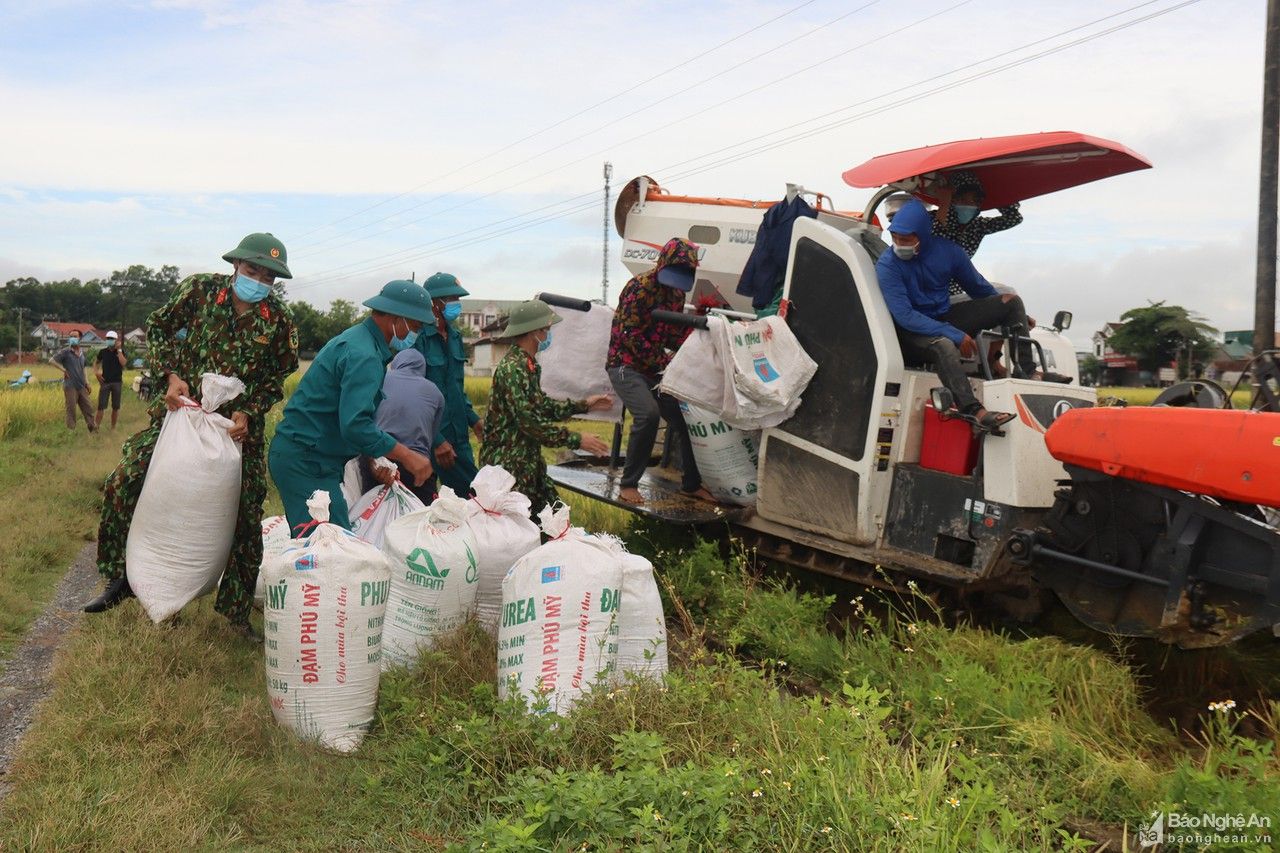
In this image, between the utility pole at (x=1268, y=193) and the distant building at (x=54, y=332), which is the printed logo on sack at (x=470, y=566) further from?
the distant building at (x=54, y=332)

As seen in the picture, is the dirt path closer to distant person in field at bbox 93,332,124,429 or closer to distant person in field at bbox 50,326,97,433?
distant person in field at bbox 50,326,97,433

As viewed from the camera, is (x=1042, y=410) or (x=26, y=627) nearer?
(x=1042, y=410)

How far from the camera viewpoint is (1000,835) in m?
3.10

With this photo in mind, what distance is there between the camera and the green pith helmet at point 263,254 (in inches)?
208

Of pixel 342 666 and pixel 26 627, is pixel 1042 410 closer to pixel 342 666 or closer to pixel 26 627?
pixel 342 666

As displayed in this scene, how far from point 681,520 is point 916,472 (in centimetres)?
144

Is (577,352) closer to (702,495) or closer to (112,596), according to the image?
(702,495)

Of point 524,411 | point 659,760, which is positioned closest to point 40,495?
point 524,411

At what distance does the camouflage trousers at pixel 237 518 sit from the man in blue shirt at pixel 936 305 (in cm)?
335

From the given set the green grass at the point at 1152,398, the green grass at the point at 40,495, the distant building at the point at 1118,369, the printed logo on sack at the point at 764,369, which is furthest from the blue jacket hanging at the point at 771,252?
the distant building at the point at 1118,369

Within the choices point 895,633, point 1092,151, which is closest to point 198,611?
point 895,633

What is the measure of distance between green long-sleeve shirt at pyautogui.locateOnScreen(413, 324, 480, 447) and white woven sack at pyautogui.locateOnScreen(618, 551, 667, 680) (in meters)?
2.57

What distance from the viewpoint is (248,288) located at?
209 inches

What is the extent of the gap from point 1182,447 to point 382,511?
3585mm
